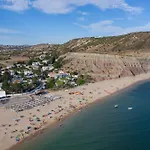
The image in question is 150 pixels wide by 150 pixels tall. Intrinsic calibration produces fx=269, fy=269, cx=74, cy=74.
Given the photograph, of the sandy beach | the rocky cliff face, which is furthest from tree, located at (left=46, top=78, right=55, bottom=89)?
the rocky cliff face

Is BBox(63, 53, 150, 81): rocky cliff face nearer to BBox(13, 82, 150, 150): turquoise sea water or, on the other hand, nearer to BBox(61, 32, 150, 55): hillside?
BBox(61, 32, 150, 55): hillside

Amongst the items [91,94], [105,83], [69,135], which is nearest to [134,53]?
[105,83]

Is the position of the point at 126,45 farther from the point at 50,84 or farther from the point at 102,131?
the point at 102,131

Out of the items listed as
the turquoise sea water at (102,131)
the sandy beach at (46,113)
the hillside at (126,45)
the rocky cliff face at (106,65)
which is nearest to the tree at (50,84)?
the sandy beach at (46,113)

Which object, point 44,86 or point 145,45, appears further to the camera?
point 145,45

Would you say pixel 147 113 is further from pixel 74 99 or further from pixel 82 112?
pixel 74 99

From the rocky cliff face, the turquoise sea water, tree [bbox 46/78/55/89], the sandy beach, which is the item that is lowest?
the turquoise sea water

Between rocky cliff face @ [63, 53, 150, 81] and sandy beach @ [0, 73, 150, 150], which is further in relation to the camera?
rocky cliff face @ [63, 53, 150, 81]
